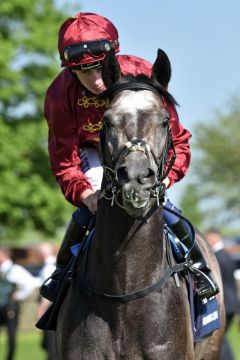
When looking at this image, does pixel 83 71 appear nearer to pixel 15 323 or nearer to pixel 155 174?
pixel 155 174

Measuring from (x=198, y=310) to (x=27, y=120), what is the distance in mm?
32026

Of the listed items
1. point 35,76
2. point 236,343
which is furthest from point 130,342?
point 35,76

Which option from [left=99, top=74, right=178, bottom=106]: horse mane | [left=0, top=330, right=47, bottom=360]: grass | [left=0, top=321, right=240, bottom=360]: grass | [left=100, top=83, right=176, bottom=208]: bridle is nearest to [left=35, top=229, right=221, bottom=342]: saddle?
[left=100, top=83, right=176, bottom=208]: bridle

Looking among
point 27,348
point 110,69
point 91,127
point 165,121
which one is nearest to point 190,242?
point 91,127

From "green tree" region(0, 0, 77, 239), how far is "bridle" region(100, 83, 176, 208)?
3097cm

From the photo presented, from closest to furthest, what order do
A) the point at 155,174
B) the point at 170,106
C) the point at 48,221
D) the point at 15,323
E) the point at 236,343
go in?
the point at 155,174 → the point at 170,106 → the point at 15,323 → the point at 236,343 → the point at 48,221

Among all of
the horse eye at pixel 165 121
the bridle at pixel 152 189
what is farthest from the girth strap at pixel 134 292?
the horse eye at pixel 165 121

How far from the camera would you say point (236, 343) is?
2305 cm

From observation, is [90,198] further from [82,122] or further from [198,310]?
[198,310]

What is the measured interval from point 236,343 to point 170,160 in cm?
1718

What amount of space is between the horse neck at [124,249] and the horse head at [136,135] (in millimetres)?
236

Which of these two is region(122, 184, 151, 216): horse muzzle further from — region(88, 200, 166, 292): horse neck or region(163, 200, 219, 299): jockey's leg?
region(163, 200, 219, 299): jockey's leg

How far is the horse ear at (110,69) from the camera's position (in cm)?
634

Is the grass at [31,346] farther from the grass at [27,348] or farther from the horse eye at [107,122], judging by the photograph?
the horse eye at [107,122]
